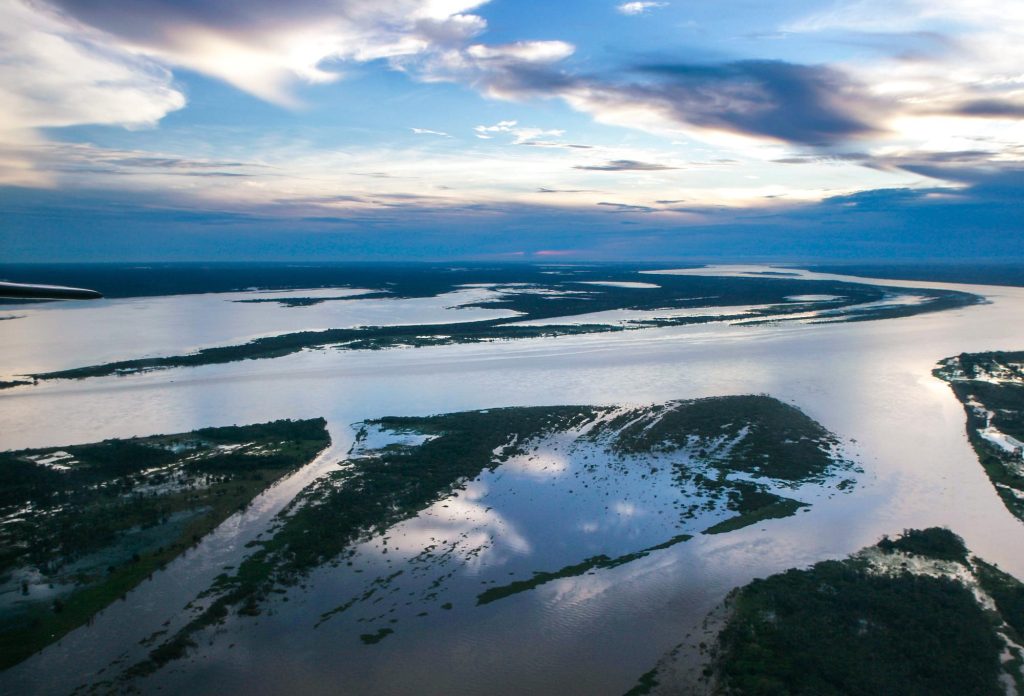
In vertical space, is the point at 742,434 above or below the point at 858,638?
above

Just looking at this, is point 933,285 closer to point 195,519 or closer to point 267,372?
point 267,372

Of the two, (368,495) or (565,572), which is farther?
(368,495)

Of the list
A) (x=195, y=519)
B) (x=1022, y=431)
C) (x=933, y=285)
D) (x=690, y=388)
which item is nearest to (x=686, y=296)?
(x=933, y=285)

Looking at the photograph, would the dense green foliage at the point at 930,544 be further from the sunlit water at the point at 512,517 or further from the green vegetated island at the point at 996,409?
Result: the green vegetated island at the point at 996,409

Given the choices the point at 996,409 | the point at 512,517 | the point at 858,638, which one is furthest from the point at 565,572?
the point at 996,409

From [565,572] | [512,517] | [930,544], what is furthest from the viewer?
[512,517]

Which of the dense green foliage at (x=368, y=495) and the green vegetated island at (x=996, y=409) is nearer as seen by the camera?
the dense green foliage at (x=368, y=495)

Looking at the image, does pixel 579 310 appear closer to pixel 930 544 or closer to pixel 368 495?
pixel 368 495

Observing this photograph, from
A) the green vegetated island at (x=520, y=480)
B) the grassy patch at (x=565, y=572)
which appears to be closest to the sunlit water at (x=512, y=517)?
the grassy patch at (x=565, y=572)
